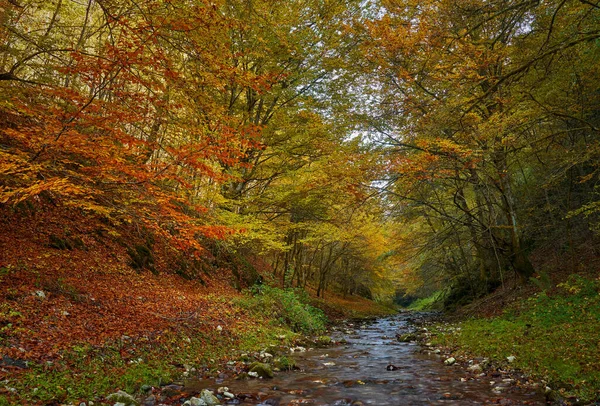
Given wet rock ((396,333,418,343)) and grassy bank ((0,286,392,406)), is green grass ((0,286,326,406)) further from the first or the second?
wet rock ((396,333,418,343))

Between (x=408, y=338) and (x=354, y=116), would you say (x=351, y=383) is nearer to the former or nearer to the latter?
(x=408, y=338)

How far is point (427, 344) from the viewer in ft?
36.0

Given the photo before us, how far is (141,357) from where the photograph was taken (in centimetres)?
600

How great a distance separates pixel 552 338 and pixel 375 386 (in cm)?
388

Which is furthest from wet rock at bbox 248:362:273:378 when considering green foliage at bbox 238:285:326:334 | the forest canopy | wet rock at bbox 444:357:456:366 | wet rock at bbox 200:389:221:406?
green foliage at bbox 238:285:326:334

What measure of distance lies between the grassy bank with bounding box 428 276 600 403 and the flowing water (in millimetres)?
547

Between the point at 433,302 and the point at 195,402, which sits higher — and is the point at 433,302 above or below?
below

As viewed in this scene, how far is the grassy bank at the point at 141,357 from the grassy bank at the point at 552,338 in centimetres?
485

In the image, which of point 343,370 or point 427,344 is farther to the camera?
point 427,344

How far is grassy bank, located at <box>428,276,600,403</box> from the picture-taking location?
17.5 ft

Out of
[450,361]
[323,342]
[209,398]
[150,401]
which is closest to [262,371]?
[209,398]

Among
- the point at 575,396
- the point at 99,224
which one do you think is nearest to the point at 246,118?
the point at 99,224

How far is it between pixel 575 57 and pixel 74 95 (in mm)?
9752

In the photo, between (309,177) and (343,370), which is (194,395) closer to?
(343,370)
